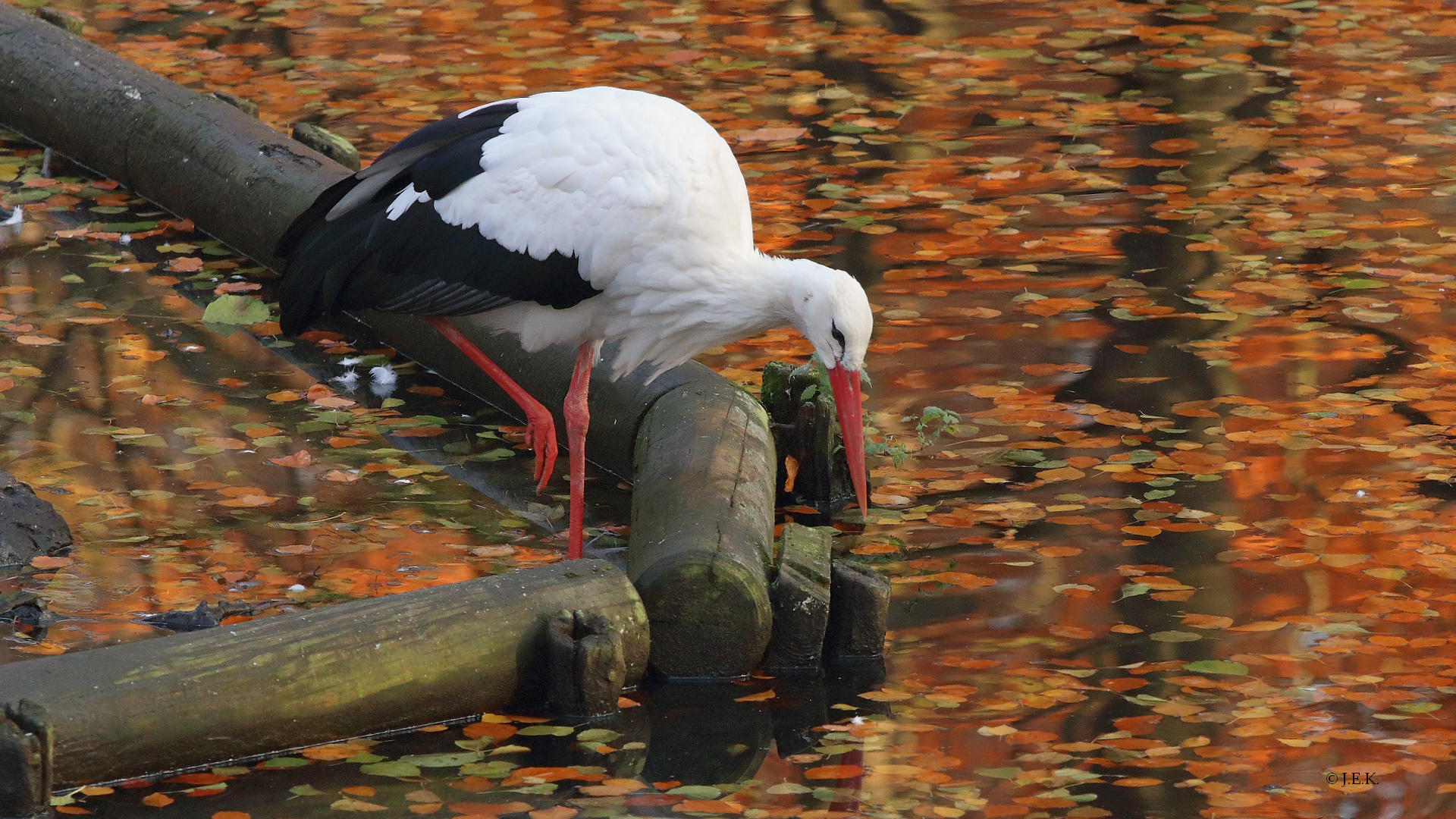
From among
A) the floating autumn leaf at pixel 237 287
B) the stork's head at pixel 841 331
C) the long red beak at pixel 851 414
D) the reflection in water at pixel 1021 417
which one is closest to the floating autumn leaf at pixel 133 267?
the reflection in water at pixel 1021 417

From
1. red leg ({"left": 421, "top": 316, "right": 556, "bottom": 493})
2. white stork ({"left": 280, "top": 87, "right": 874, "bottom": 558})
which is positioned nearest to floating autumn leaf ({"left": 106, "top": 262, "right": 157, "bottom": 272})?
white stork ({"left": 280, "top": 87, "right": 874, "bottom": 558})

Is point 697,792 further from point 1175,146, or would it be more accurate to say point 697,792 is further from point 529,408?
point 1175,146

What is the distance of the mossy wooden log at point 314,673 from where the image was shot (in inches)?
157

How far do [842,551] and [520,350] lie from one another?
1.48 m

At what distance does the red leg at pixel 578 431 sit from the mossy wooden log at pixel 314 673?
0.78 m

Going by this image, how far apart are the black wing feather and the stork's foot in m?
0.36

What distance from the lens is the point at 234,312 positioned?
24.4 ft

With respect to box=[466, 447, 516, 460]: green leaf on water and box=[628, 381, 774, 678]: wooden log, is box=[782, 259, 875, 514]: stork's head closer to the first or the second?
box=[628, 381, 774, 678]: wooden log

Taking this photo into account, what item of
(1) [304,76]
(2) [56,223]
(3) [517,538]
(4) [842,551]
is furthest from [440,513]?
(1) [304,76]

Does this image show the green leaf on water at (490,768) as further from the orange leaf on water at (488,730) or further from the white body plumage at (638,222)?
the white body plumage at (638,222)

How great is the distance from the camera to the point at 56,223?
8.41 m

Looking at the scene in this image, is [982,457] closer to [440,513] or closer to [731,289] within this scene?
[731,289]

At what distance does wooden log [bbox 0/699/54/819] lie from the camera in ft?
12.6

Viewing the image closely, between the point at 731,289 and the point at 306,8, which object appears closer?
the point at 731,289
